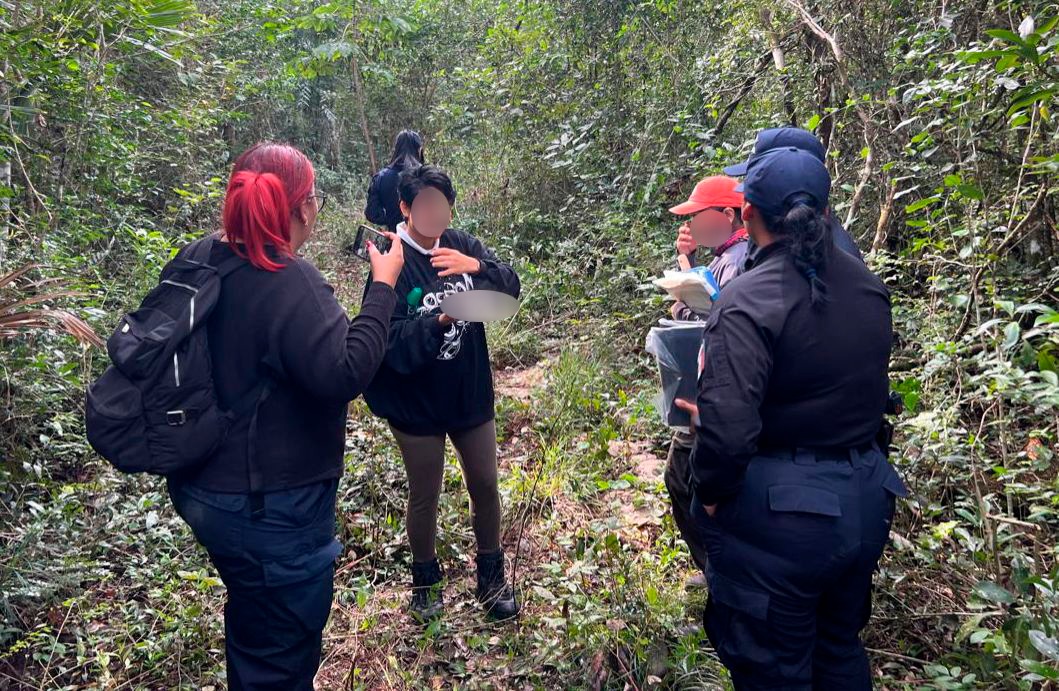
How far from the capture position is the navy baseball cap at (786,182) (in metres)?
1.94

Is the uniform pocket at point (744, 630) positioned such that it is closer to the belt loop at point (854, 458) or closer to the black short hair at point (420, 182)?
the belt loop at point (854, 458)

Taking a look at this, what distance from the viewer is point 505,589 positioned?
3.30 meters

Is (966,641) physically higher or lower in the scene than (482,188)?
lower

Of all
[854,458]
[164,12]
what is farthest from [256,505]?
[164,12]

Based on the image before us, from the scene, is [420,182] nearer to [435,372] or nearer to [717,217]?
[435,372]

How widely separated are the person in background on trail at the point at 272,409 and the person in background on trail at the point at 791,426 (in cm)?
99

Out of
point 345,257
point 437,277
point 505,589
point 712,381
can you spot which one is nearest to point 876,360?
point 712,381

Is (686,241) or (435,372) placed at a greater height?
(686,241)

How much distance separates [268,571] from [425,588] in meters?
1.41

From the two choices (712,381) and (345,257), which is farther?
(345,257)

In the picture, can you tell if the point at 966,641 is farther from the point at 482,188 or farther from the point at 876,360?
the point at 482,188

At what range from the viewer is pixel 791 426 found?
1953 mm

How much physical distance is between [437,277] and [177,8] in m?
3.76

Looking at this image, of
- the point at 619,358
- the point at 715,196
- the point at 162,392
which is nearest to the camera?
the point at 162,392
